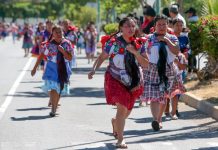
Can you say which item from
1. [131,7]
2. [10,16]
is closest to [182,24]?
[131,7]

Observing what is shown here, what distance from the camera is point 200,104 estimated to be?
15.1m

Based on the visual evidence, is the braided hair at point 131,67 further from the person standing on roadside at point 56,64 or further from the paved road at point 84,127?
the person standing on roadside at point 56,64

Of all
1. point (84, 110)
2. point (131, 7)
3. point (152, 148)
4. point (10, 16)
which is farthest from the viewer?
point (10, 16)

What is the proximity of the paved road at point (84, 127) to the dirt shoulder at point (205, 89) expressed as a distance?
0.42 m

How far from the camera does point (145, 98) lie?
12273 mm

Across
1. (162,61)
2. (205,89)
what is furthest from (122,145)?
(205,89)

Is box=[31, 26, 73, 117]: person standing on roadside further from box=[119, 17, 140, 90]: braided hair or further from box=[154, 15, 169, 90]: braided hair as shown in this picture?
box=[119, 17, 140, 90]: braided hair

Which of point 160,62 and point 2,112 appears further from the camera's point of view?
point 2,112

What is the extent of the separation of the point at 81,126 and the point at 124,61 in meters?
2.43

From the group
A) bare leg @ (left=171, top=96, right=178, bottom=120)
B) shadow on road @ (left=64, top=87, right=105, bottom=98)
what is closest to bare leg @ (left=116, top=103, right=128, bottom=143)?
bare leg @ (left=171, top=96, right=178, bottom=120)

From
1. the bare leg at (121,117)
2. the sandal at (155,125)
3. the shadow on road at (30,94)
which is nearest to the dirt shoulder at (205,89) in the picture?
the sandal at (155,125)

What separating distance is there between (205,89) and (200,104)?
6.65ft

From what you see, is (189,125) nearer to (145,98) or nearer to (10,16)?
(145,98)

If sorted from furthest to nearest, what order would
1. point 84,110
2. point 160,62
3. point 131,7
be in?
point 131,7, point 84,110, point 160,62
